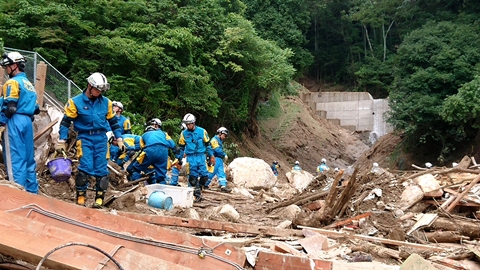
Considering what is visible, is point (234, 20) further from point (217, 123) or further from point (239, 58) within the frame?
point (217, 123)

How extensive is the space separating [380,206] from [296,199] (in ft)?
4.80

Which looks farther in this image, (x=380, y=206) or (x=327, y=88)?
(x=327, y=88)

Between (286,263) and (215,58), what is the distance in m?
17.0

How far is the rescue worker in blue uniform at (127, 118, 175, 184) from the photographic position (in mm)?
8102

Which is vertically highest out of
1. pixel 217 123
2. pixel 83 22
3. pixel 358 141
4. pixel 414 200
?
pixel 83 22

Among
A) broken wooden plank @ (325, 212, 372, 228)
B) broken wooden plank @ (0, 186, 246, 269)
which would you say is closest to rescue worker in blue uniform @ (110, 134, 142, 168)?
broken wooden plank @ (325, 212, 372, 228)

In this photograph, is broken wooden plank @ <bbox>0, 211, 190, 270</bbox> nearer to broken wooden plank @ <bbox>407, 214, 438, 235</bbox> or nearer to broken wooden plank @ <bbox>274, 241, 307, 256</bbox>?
broken wooden plank @ <bbox>274, 241, 307, 256</bbox>

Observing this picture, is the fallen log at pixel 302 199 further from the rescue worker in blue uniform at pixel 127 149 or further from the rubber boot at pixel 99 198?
the rubber boot at pixel 99 198

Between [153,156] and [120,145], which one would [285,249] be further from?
[153,156]

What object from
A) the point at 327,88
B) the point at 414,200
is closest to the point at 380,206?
the point at 414,200

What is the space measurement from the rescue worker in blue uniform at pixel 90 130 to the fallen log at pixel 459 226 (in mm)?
4350

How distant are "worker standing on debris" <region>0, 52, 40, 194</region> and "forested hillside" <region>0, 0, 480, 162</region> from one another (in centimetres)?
682

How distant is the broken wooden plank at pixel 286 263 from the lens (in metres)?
3.35

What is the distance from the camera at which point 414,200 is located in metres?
7.09
